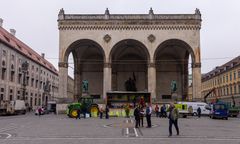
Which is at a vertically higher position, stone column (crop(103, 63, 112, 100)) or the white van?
stone column (crop(103, 63, 112, 100))

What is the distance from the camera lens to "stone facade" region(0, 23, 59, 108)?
5059cm

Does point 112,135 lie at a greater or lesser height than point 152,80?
lesser

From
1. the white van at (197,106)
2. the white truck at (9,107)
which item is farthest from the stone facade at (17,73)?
the white van at (197,106)

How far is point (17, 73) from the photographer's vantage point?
57.4m

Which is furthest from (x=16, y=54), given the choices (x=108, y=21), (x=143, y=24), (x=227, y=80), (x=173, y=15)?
(x=227, y=80)

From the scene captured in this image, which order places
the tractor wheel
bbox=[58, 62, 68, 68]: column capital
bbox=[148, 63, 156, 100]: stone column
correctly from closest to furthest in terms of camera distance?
the tractor wheel, bbox=[148, 63, 156, 100]: stone column, bbox=[58, 62, 68, 68]: column capital

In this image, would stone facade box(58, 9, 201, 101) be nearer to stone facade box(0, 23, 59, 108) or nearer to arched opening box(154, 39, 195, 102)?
arched opening box(154, 39, 195, 102)

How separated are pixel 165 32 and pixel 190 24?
4.06 meters

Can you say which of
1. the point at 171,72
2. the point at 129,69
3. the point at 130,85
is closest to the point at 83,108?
the point at 130,85

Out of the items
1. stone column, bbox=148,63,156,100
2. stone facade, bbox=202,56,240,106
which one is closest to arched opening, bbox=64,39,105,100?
stone column, bbox=148,63,156,100

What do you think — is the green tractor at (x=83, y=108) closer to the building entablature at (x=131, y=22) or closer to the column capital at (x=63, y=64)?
the column capital at (x=63, y=64)

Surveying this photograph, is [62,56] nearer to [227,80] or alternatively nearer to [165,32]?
[165,32]

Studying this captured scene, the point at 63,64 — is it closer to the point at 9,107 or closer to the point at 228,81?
the point at 9,107

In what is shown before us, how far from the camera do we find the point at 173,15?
149 ft
